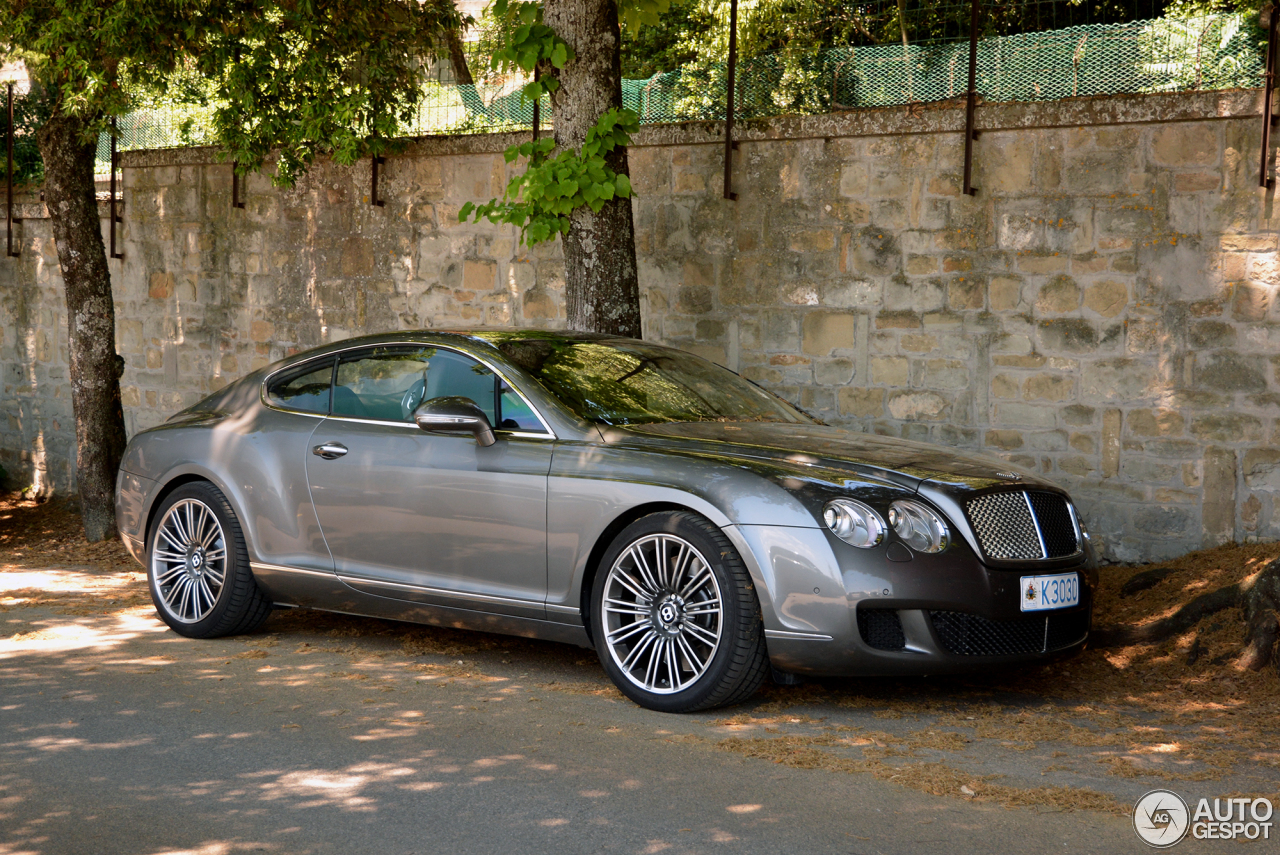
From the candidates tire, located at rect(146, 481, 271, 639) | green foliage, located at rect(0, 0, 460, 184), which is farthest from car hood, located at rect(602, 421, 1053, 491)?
green foliage, located at rect(0, 0, 460, 184)

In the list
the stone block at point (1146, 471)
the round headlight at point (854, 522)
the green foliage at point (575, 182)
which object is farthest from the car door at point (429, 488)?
the stone block at point (1146, 471)

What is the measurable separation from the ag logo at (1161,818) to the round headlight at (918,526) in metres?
1.18

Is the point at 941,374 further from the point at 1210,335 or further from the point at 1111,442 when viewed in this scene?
the point at 1210,335

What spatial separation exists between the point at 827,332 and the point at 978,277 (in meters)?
1.15

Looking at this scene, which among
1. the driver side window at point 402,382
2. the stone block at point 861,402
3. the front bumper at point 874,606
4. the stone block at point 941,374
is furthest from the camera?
the stone block at point 861,402

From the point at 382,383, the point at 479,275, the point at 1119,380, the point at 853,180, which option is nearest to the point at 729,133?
the point at 853,180

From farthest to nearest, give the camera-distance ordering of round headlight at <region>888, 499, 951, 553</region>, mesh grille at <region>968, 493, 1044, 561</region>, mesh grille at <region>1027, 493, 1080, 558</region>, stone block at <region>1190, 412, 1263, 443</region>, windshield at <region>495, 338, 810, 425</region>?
stone block at <region>1190, 412, 1263, 443</region> → windshield at <region>495, 338, 810, 425</region> → mesh grille at <region>1027, 493, 1080, 558</region> → mesh grille at <region>968, 493, 1044, 561</region> → round headlight at <region>888, 499, 951, 553</region>

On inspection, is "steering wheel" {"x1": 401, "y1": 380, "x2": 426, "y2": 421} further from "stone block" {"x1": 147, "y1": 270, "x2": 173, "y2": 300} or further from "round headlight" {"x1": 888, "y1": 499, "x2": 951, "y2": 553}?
"stone block" {"x1": 147, "y1": 270, "x2": 173, "y2": 300}

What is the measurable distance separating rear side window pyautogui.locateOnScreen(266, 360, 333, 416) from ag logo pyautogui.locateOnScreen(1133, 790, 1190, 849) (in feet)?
13.5

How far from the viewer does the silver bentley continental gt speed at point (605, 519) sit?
16.3 ft

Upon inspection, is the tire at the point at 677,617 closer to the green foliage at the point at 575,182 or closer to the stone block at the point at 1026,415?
the green foliage at the point at 575,182

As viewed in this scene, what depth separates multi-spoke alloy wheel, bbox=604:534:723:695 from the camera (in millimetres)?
5137

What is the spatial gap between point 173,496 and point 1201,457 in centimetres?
599

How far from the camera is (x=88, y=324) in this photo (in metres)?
10.8
